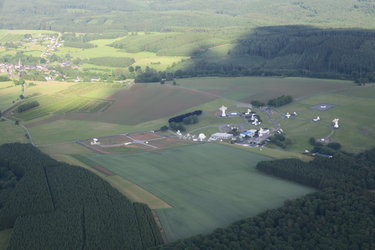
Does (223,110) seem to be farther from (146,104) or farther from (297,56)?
(297,56)

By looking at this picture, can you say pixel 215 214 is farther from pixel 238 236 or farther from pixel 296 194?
pixel 296 194

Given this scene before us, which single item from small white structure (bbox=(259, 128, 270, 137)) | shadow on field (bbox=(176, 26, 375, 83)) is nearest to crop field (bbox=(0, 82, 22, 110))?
shadow on field (bbox=(176, 26, 375, 83))

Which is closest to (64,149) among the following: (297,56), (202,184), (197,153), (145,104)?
(197,153)

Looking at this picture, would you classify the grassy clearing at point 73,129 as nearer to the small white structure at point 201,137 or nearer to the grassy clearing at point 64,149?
the grassy clearing at point 64,149

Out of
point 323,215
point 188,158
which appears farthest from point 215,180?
point 323,215

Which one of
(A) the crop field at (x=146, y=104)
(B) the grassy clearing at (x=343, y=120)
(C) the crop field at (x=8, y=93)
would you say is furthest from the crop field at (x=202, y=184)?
(C) the crop field at (x=8, y=93)
